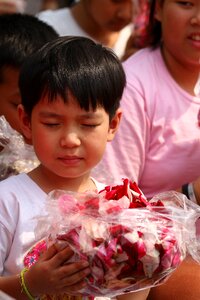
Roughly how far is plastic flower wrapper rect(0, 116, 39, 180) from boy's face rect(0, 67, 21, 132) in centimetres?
7

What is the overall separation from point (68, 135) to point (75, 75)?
19cm

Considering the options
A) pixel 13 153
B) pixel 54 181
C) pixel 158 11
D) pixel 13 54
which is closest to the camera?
pixel 54 181

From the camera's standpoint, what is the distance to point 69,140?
7.53ft

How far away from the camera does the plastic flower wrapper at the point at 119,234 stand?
2021 mm

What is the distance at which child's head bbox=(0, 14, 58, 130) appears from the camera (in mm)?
2973

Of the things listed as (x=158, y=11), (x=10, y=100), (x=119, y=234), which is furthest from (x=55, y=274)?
(x=158, y=11)

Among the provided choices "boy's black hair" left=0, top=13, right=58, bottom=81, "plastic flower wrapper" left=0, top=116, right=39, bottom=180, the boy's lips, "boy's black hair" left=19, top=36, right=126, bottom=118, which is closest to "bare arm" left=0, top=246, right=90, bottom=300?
the boy's lips

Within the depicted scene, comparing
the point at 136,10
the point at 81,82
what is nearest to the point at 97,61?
the point at 81,82

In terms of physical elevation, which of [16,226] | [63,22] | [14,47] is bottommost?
[63,22]

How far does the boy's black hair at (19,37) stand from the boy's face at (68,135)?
738 mm

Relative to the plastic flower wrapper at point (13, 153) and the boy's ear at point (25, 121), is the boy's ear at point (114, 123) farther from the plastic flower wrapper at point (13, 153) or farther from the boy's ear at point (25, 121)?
the plastic flower wrapper at point (13, 153)

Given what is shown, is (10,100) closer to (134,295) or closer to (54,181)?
(54,181)

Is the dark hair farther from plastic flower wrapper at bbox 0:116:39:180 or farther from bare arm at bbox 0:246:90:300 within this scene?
bare arm at bbox 0:246:90:300

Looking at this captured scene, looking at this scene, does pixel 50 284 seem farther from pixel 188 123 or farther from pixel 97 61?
pixel 188 123
